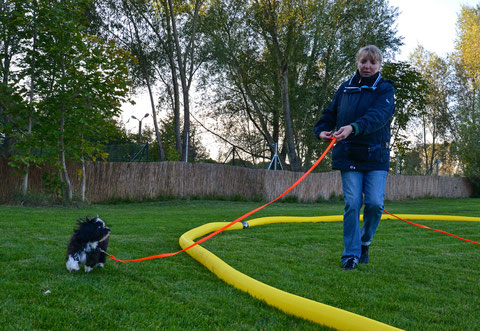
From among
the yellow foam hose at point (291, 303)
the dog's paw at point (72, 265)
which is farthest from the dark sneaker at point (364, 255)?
the dog's paw at point (72, 265)

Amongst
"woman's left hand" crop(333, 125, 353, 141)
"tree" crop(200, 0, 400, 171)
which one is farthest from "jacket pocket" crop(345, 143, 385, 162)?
"tree" crop(200, 0, 400, 171)

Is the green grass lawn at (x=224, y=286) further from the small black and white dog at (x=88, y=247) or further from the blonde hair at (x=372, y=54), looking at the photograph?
the blonde hair at (x=372, y=54)

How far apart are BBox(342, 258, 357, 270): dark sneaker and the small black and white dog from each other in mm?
1893

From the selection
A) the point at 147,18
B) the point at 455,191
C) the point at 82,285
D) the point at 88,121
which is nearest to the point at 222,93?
the point at 147,18

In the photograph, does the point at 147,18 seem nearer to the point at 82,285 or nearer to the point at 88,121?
the point at 88,121

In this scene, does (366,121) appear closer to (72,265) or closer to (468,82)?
(72,265)

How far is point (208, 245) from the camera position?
4.28 meters

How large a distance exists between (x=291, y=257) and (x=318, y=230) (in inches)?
88.9

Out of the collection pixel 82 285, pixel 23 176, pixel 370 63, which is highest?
pixel 370 63

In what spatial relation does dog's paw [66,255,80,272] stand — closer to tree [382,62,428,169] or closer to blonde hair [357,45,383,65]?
blonde hair [357,45,383,65]

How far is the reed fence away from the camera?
35.9ft

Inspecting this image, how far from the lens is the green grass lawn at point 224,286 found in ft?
6.78

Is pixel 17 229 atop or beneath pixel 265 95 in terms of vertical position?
beneath

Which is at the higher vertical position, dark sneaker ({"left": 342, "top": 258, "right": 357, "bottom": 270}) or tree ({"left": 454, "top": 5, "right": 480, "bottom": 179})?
tree ({"left": 454, "top": 5, "right": 480, "bottom": 179})
